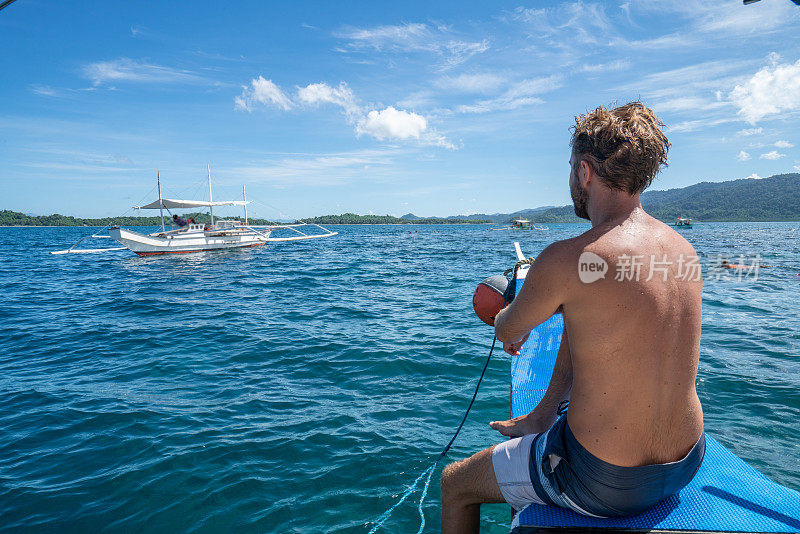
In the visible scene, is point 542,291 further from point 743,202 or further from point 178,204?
point 743,202

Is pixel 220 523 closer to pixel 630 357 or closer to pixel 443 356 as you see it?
pixel 630 357

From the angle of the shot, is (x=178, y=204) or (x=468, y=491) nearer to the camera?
(x=468, y=491)

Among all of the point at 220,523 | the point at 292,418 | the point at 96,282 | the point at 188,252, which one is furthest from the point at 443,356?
the point at 188,252

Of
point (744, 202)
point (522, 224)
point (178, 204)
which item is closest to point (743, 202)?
point (744, 202)

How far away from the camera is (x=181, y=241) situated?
36.0 metres

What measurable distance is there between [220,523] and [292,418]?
1907 mm

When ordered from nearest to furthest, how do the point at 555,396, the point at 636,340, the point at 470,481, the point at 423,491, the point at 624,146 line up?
the point at 636,340 < the point at 624,146 < the point at 470,481 < the point at 555,396 < the point at 423,491

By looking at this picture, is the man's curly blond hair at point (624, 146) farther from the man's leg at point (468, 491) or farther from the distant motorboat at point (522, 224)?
the distant motorboat at point (522, 224)

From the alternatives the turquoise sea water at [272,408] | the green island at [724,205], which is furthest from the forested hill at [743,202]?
the turquoise sea water at [272,408]

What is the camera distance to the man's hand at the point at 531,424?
274 cm

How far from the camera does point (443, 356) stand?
8.09m

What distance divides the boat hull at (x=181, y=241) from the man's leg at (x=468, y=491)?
36.3 m

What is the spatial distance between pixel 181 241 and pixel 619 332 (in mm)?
39251

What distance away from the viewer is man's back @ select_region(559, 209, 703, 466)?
1709 millimetres
